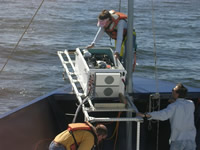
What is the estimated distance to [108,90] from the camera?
4496 millimetres

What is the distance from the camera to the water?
13.2 metres

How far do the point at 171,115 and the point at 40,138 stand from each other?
5.74 ft

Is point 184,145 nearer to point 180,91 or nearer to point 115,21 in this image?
point 180,91

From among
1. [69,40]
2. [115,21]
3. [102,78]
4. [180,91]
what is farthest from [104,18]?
[69,40]

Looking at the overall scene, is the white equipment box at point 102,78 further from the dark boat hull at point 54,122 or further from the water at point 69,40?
the water at point 69,40

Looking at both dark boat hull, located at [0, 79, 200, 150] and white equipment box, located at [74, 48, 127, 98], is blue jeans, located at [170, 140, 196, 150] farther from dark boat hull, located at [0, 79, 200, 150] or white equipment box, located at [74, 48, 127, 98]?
dark boat hull, located at [0, 79, 200, 150]

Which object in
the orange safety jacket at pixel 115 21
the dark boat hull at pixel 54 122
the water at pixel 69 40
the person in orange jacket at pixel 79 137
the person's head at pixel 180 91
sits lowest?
the water at pixel 69 40

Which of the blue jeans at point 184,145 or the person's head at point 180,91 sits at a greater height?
the person's head at point 180,91

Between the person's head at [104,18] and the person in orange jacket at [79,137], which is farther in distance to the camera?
the person's head at [104,18]

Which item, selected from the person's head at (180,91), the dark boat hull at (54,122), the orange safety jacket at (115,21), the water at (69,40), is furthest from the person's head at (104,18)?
the water at (69,40)

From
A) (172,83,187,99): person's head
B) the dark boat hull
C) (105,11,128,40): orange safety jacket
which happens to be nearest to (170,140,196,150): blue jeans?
(172,83,187,99): person's head

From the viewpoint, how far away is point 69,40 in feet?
58.5

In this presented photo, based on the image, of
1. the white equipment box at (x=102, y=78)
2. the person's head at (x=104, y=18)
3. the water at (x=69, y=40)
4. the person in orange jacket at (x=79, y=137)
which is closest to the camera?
the person in orange jacket at (x=79, y=137)

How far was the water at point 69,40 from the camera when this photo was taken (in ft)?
43.5
